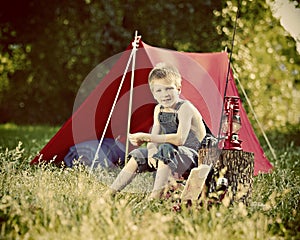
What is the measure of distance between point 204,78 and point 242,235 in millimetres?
2086

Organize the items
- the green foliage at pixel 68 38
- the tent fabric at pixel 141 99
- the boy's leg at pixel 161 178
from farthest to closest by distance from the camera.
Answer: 1. the green foliage at pixel 68 38
2. the tent fabric at pixel 141 99
3. the boy's leg at pixel 161 178

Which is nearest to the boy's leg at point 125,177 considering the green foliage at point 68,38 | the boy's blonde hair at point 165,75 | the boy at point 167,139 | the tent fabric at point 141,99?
the boy at point 167,139

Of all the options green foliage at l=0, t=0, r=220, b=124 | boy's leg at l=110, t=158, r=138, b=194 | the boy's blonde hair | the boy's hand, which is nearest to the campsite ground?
boy's leg at l=110, t=158, r=138, b=194

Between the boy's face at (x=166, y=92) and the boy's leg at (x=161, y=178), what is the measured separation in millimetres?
455

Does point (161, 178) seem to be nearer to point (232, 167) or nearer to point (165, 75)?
point (232, 167)

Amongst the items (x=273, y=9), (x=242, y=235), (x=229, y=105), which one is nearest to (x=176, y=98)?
(x=229, y=105)

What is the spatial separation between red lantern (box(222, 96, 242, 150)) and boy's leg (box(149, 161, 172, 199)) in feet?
1.22

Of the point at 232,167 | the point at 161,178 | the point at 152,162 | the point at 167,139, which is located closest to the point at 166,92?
the point at 167,139

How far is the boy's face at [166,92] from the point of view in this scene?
12.5ft

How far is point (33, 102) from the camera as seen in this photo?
10.1 metres

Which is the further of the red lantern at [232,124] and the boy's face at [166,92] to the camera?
the boy's face at [166,92]

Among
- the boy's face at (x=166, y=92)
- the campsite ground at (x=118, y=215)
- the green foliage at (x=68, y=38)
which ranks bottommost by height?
the campsite ground at (x=118, y=215)

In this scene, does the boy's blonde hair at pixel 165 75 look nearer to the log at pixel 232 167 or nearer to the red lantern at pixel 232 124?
the red lantern at pixel 232 124

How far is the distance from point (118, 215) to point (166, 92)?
1.22 meters
